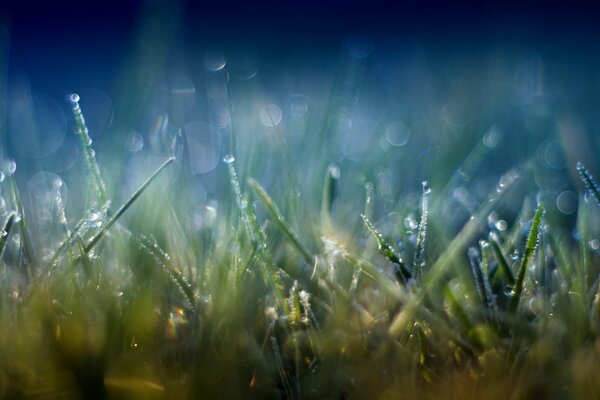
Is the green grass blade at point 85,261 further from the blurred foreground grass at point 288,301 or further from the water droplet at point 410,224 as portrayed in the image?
the water droplet at point 410,224

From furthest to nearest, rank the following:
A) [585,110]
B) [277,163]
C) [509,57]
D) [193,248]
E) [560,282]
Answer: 1. [509,57]
2. [585,110]
3. [277,163]
4. [193,248]
5. [560,282]

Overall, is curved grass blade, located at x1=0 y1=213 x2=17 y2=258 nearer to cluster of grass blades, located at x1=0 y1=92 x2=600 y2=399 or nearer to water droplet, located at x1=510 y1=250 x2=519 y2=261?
cluster of grass blades, located at x1=0 y1=92 x2=600 y2=399

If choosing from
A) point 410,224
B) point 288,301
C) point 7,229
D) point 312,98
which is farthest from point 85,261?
point 312,98

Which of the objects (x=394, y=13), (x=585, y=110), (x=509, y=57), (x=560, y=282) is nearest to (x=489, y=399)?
(x=560, y=282)

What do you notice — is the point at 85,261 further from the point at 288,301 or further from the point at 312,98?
the point at 312,98

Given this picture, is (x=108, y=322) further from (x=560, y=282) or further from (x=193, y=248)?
(x=560, y=282)
